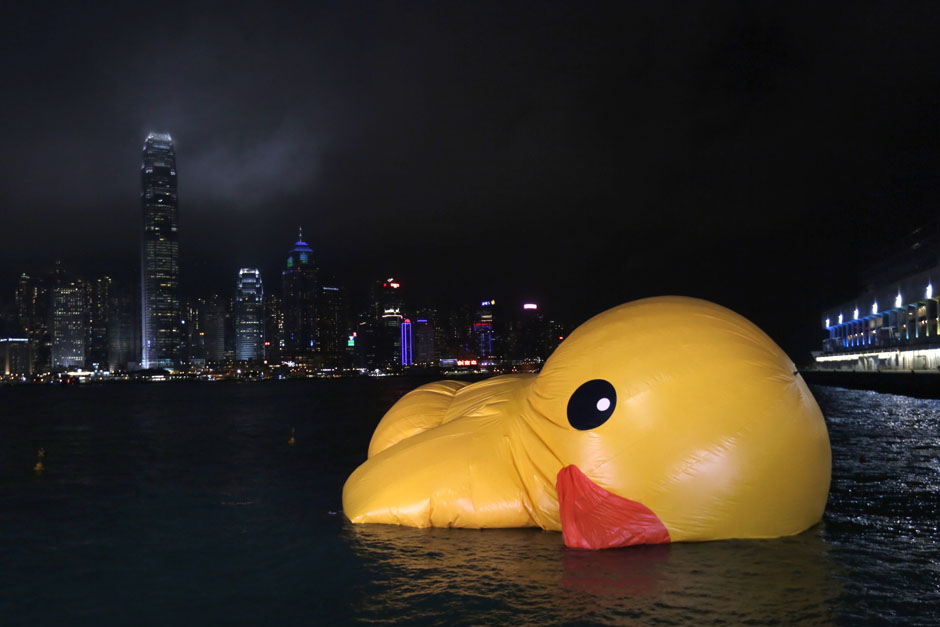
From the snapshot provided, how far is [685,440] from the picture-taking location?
8.62m

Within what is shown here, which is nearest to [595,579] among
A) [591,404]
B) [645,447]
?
[645,447]

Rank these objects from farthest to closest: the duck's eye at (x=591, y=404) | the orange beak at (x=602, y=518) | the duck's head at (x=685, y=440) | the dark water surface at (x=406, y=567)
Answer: the duck's eye at (x=591, y=404) < the orange beak at (x=602, y=518) < the duck's head at (x=685, y=440) < the dark water surface at (x=406, y=567)

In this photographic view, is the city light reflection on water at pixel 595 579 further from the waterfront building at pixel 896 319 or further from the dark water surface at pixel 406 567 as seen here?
the waterfront building at pixel 896 319

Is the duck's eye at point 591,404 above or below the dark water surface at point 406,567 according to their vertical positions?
above

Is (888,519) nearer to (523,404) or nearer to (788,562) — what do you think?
(788,562)

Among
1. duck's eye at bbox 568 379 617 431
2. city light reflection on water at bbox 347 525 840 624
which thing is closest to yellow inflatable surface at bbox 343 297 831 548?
duck's eye at bbox 568 379 617 431

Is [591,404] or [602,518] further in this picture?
[591,404]

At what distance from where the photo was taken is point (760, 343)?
9.37m

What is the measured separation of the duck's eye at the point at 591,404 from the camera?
8.95 meters

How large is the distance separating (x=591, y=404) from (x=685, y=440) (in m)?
1.17

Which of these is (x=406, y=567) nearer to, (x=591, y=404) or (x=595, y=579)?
(x=595, y=579)

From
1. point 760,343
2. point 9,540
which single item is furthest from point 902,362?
point 9,540

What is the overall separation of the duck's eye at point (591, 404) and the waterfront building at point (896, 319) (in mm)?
57823

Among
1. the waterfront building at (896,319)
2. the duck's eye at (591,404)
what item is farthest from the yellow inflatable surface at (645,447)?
the waterfront building at (896,319)
